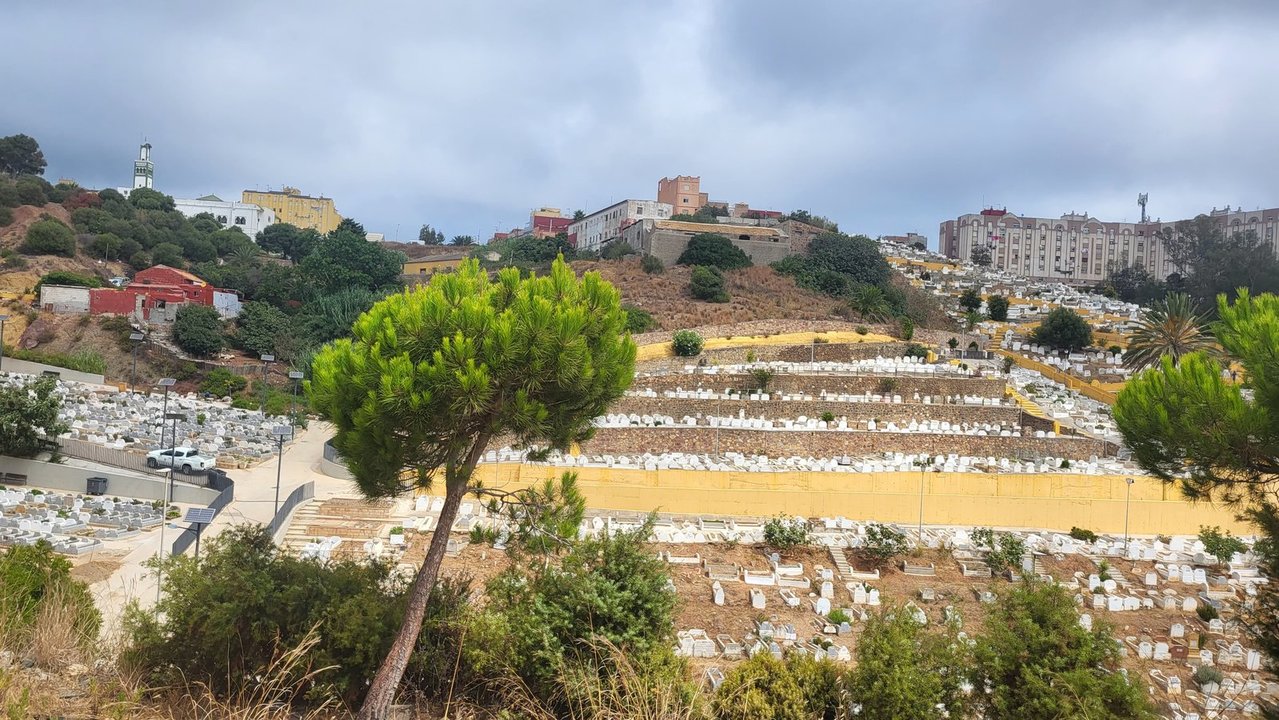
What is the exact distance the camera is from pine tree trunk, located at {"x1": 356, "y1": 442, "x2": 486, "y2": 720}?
667 cm

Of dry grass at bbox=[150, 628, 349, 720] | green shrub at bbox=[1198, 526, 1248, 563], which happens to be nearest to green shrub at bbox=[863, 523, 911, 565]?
green shrub at bbox=[1198, 526, 1248, 563]

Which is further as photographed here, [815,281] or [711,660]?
[815,281]

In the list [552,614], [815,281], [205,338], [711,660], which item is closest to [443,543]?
[552,614]

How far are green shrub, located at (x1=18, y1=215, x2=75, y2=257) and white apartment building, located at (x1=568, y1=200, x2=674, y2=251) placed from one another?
3709cm

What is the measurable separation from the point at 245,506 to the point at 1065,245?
86091 mm

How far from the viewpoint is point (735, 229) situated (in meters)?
57.7

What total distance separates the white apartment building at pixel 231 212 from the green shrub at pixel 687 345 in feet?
190

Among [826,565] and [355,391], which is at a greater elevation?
[355,391]

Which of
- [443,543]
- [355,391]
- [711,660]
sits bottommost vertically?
[711,660]

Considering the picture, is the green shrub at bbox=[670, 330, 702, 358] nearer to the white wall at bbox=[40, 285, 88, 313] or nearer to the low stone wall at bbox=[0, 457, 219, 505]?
the low stone wall at bbox=[0, 457, 219, 505]

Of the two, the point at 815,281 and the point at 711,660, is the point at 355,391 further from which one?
the point at 815,281

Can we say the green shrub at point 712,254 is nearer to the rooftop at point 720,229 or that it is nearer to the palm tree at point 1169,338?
the rooftop at point 720,229

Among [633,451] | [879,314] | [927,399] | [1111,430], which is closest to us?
[633,451]

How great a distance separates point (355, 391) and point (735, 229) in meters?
52.6
